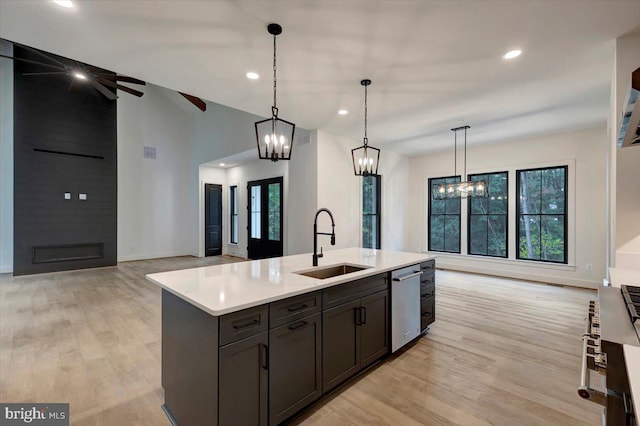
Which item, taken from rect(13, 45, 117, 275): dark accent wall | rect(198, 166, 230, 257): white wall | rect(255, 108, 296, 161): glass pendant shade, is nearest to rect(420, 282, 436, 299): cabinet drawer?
rect(255, 108, 296, 161): glass pendant shade

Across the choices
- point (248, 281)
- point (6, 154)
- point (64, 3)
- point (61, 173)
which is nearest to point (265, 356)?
point (248, 281)

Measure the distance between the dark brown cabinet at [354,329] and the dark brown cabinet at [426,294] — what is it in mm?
699

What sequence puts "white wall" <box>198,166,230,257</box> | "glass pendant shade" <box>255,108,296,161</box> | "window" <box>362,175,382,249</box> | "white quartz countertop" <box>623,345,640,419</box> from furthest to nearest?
1. "white wall" <box>198,166,230,257</box>
2. "window" <box>362,175,382,249</box>
3. "glass pendant shade" <box>255,108,296,161</box>
4. "white quartz countertop" <box>623,345,640,419</box>

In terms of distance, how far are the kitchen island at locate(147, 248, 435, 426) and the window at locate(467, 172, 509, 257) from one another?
16.8 ft

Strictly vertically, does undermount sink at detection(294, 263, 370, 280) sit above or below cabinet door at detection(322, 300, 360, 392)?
above

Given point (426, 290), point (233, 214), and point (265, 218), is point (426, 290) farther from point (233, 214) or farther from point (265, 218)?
point (233, 214)

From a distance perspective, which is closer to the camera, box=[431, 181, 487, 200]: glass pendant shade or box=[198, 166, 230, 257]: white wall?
box=[431, 181, 487, 200]: glass pendant shade

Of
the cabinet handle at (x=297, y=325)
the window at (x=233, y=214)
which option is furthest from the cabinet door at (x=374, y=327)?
the window at (x=233, y=214)

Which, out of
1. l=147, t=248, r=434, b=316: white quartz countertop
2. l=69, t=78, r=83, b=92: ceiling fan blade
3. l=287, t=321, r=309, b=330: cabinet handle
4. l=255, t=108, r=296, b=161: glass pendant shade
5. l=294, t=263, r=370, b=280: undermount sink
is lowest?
l=287, t=321, r=309, b=330: cabinet handle

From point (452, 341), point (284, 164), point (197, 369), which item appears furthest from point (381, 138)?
point (197, 369)

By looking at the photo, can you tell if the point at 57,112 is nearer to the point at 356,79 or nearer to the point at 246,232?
the point at 246,232

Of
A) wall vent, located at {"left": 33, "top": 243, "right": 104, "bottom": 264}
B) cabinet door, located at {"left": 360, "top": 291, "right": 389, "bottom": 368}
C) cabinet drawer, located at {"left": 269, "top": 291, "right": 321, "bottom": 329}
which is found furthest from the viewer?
wall vent, located at {"left": 33, "top": 243, "right": 104, "bottom": 264}

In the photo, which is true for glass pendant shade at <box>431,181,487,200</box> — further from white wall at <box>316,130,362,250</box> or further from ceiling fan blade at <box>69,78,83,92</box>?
ceiling fan blade at <box>69,78,83,92</box>

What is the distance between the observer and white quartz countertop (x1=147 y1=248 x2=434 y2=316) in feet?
5.15
